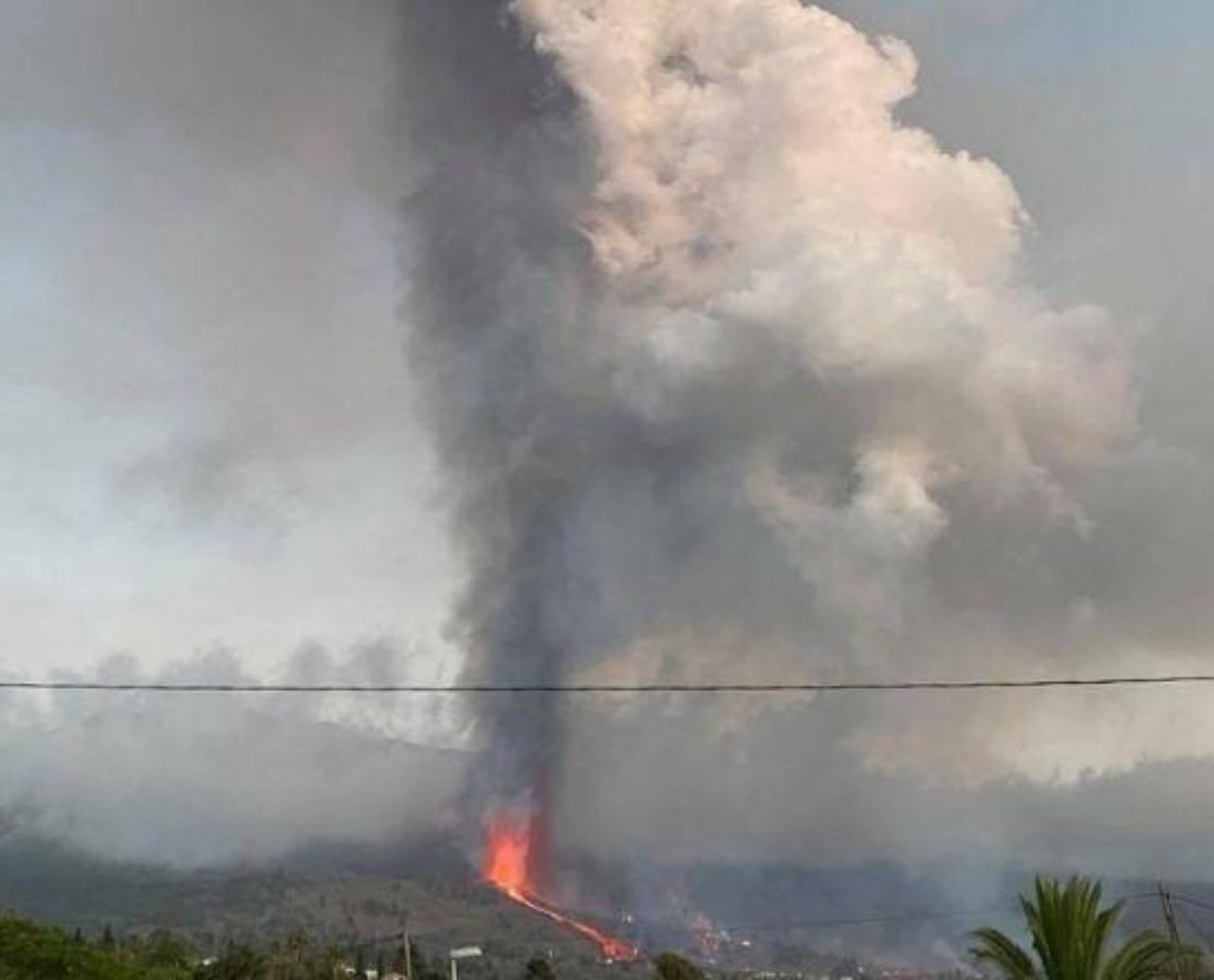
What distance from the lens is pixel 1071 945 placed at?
2873 cm

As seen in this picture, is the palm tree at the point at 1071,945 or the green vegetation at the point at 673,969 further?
the green vegetation at the point at 673,969

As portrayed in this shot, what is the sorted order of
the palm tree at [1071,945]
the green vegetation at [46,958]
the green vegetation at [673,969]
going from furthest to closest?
the green vegetation at [673,969] → the green vegetation at [46,958] → the palm tree at [1071,945]

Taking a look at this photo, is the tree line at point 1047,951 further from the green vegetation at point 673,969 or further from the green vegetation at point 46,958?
the green vegetation at point 673,969

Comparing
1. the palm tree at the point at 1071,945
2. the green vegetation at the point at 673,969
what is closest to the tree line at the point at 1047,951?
the palm tree at the point at 1071,945

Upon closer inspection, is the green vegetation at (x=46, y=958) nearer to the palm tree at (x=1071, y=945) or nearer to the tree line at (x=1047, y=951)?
the tree line at (x=1047, y=951)

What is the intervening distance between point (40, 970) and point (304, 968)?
4214 inches

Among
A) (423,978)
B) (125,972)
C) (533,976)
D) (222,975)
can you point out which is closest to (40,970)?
(125,972)

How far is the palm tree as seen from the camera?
2880 cm

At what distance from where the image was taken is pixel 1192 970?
2726 inches

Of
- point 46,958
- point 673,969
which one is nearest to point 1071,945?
point 46,958

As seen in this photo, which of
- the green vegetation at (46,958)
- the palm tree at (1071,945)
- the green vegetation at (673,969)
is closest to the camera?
the palm tree at (1071,945)

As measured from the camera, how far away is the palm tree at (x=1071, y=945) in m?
28.8

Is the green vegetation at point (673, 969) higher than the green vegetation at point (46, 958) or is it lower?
lower

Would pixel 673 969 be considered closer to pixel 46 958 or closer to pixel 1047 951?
pixel 46 958
